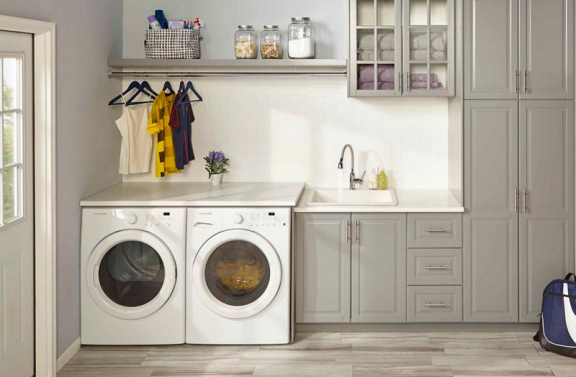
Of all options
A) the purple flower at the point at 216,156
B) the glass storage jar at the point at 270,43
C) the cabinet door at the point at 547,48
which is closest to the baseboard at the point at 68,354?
the purple flower at the point at 216,156

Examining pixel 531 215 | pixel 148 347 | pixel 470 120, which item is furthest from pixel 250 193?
pixel 531 215

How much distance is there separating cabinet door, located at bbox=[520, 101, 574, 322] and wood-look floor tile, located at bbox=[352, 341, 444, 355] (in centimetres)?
62

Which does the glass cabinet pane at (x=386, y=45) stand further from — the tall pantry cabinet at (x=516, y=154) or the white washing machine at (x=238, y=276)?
the white washing machine at (x=238, y=276)

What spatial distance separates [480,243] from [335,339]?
1012 millimetres

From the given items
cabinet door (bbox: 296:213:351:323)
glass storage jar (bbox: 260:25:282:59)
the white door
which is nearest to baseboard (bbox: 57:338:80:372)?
the white door

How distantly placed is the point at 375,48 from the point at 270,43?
672 mm

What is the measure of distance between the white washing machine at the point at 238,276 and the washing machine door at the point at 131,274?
15cm

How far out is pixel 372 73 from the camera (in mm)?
4633

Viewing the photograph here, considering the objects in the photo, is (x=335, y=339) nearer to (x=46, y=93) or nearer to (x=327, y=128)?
(x=327, y=128)

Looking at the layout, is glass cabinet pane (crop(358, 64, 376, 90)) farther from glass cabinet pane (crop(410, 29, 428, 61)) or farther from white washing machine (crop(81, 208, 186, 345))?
white washing machine (crop(81, 208, 186, 345))

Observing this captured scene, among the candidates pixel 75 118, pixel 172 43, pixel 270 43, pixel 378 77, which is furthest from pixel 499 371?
pixel 172 43

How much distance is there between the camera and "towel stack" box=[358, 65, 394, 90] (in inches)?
182

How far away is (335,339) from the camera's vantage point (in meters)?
4.43

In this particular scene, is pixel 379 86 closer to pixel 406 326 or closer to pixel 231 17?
pixel 231 17
